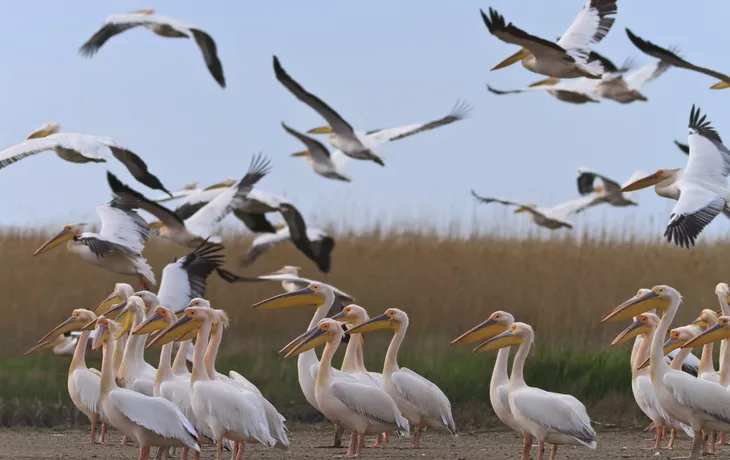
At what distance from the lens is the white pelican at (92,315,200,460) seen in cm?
636

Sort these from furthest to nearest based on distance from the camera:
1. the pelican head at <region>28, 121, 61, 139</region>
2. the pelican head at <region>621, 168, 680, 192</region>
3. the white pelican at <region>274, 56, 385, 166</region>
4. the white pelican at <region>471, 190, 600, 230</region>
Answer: the white pelican at <region>471, 190, 600, 230</region> → the pelican head at <region>28, 121, 61, 139</region> → the white pelican at <region>274, 56, 385, 166</region> → the pelican head at <region>621, 168, 680, 192</region>

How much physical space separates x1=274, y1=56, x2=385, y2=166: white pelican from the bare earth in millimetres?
3000

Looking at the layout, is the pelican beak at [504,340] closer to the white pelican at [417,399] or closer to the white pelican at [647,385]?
the white pelican at [417,399]

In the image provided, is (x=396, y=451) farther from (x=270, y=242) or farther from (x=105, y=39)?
(x=105, y=39)

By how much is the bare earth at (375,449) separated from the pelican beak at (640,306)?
31.5 inches

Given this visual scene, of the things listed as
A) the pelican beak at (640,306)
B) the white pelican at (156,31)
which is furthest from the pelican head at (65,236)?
the pelican beak at (640,306)

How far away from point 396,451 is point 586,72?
378 cm

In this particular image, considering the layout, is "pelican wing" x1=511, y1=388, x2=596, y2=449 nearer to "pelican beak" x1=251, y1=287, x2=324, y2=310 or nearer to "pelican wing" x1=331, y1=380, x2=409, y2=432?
"pelican wing" x1=331, y1=380, x2=409, y2=432

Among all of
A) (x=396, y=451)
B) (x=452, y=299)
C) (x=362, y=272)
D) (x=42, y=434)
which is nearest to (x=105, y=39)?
Answer: (x=362, y=272)

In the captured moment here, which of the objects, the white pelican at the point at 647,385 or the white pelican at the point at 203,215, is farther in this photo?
the white pelican at the point at 203,215

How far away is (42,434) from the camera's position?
866cm

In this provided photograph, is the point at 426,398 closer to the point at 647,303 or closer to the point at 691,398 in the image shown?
the point at 647,303

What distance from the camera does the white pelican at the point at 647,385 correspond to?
7.77 m

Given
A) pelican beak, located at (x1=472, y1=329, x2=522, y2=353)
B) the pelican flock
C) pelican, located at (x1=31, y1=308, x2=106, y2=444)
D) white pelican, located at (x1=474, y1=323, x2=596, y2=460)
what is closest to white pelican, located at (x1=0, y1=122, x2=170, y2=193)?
the pelican flock
